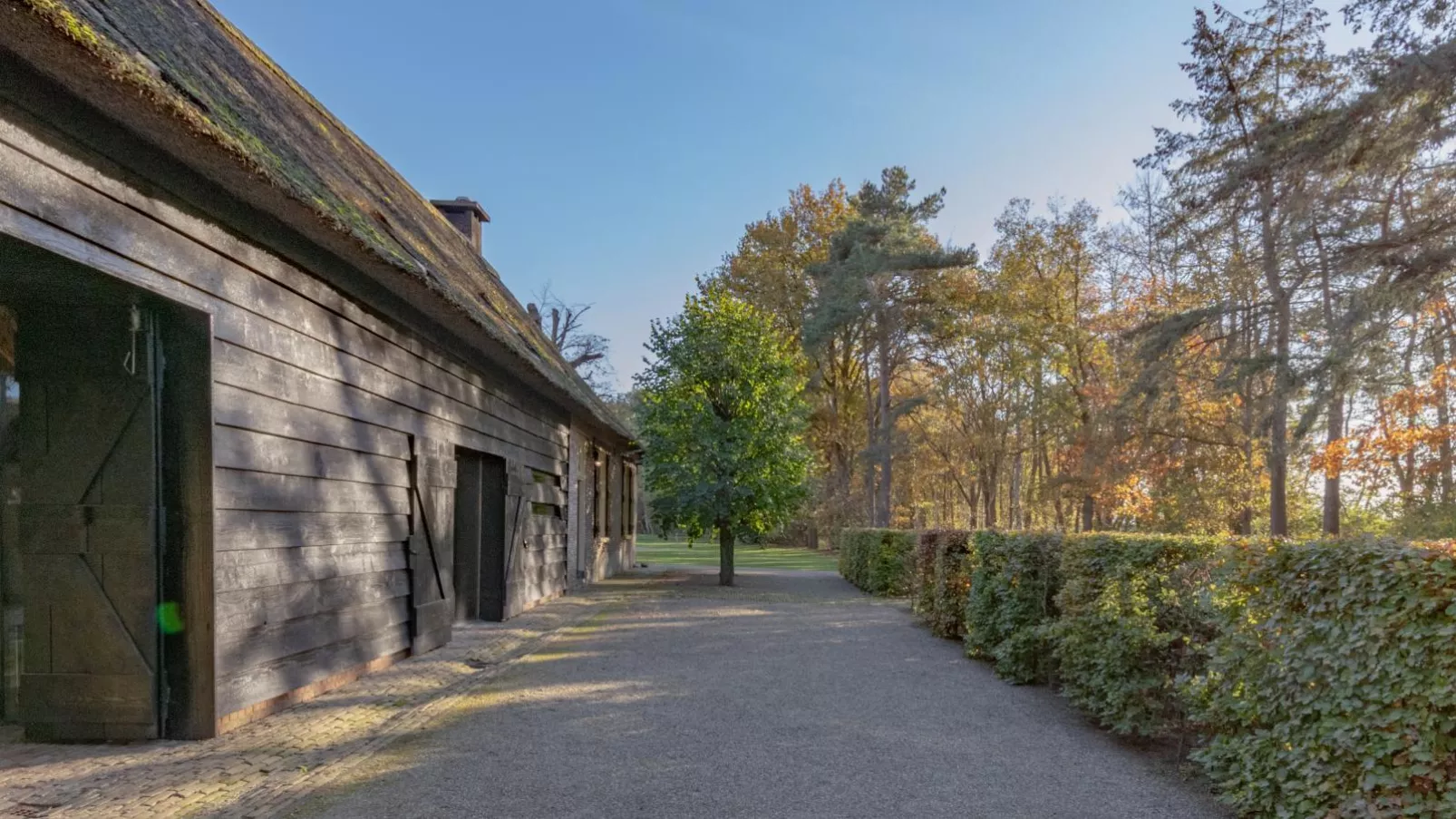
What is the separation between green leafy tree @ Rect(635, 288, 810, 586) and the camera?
1650 centimetres

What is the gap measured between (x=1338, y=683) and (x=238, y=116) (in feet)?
21.2

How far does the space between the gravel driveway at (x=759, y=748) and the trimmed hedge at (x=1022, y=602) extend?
28 cm

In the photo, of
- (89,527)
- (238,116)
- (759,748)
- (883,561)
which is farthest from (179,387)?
(883,561)

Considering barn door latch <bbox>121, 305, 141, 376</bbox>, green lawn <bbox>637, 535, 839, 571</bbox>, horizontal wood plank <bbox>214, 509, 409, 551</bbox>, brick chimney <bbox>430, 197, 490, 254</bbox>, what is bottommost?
green lawn <bbox>637, 535, 839, 571</bbox>

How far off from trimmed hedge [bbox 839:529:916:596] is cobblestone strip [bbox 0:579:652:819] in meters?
9.66

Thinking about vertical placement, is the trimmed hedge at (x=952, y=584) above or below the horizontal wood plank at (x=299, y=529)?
below

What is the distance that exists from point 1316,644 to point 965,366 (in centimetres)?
2935

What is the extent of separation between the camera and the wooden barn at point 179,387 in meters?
4.14

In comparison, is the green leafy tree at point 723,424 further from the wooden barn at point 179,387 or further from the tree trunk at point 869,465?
the tree trunk at point 869,465

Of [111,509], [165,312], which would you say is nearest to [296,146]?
[165,312]

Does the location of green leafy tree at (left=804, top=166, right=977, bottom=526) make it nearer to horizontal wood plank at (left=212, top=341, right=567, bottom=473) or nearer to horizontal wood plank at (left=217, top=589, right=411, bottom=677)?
horizontal wood plank at (left=212, top=341, right=567, bottom=473)

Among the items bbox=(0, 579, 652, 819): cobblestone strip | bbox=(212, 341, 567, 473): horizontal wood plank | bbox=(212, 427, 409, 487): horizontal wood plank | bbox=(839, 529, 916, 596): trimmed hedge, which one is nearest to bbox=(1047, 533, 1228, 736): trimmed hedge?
bbox=(0, 579, 652, 819): cobblestone strip

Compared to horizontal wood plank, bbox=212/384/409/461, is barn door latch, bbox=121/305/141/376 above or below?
above

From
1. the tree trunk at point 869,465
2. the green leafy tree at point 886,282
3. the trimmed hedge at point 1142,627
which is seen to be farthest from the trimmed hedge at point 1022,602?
the tree trunk at point 869,465
